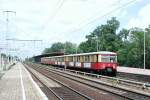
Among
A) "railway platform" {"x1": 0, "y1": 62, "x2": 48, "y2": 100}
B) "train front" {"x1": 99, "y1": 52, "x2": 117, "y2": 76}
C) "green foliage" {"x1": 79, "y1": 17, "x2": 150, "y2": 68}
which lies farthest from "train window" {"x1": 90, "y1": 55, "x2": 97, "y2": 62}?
"green foliage" {"x1": 79, "y1": 17, "x2": 150, "y2": 68}

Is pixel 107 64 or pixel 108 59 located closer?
pixel 107 64

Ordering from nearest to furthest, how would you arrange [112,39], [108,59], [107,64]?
[107,64]
[108,59]
[112,39]

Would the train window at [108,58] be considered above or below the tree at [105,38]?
below

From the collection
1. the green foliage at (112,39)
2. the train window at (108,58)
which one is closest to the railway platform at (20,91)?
the train window at (108,58)

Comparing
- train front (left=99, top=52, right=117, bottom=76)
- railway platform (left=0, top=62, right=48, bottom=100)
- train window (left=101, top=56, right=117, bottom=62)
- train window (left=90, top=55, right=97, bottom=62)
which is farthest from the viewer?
train window (left=90, top=55, right=97, bottom=62)

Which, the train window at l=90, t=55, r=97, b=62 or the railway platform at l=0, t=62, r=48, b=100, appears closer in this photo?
the railway platform at l=0, t=62, r=48, b=100

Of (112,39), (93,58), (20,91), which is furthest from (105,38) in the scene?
(20,91)

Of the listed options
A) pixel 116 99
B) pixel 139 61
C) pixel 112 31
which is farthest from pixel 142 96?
pixel 112 31

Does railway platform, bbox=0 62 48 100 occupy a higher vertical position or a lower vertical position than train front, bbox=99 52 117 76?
lower

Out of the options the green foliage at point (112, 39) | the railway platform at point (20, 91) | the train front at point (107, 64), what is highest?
the green foliage at point (112, 39)

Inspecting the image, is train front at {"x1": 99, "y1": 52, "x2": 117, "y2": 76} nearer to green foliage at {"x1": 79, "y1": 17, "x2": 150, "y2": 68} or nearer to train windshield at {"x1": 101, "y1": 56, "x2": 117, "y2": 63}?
train windshield at {"x1": 101, "y1": 56, "x2": 117, "y2": 63}

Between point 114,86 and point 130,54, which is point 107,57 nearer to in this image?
point 114,86

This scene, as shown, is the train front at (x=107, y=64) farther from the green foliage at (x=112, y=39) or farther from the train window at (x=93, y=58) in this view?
the green foliage at (x=112, y=39)

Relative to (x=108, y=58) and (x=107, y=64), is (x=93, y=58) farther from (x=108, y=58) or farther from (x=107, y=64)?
(x=107, y=64)
